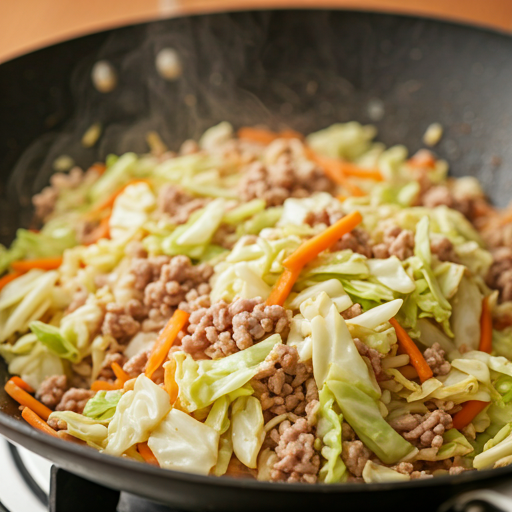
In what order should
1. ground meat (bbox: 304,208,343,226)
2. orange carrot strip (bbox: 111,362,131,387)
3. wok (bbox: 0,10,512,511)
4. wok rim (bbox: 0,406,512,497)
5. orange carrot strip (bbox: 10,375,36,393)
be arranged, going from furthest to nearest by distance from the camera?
wok (bbox: 0,10,512,511)
ground meat (bbox: 304,208,343,226)
orange carrot strip (bbox: 10,375,36,393)
orange carrot strip (bbox: 111,362,131,387)
wok rim (bbox: 0,406,512,497)

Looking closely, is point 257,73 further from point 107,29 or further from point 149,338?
point 149,338

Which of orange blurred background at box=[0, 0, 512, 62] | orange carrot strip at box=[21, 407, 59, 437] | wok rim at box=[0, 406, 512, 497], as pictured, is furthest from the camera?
orange blurred background at box=[0, 0, 512, 62]

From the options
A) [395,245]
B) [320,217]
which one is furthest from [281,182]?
[395,245]

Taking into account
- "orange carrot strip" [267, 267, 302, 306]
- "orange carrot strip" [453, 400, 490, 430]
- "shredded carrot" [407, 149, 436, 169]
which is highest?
"orange carrot strip" [267, 267, 302, 306]

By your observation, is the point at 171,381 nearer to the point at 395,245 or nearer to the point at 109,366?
the point at 109,366

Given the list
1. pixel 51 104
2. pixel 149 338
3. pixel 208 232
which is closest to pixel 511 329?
pixel 208 232

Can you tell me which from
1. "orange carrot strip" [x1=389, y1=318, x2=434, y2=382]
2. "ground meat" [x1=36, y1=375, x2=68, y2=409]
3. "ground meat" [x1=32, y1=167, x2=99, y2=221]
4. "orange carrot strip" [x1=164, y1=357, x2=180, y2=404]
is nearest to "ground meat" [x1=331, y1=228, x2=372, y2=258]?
"orange carrot strip" [x1=389, y1=318, x2=434, y2=382]

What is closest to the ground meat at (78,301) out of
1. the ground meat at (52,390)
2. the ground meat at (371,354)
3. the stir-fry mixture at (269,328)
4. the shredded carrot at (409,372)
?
the stir-fry mixture at (269,328)

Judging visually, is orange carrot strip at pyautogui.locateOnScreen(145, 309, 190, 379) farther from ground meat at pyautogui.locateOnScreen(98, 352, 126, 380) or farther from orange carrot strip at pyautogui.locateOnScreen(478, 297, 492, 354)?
orange carrot strip at pyautogui.locateOnScreen(478, 297, 492, 354)
